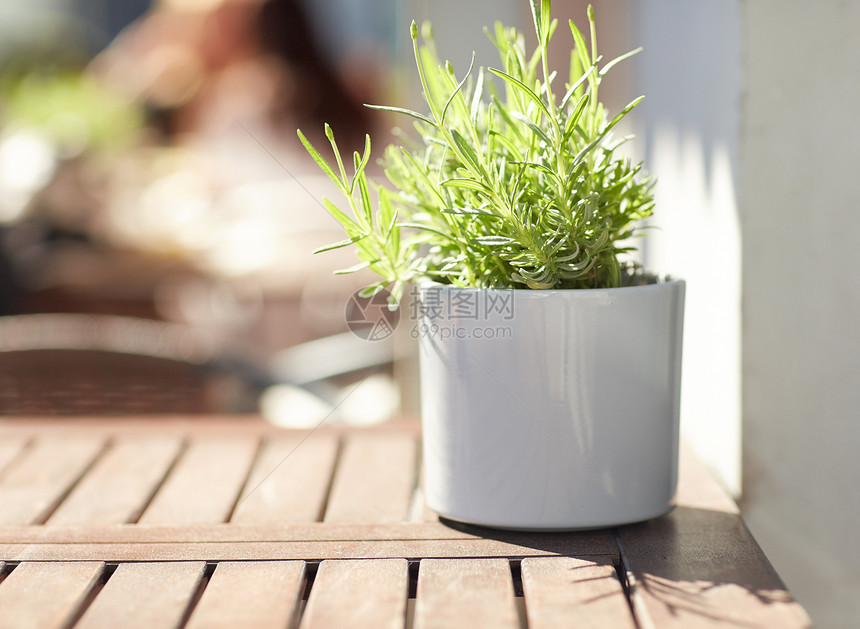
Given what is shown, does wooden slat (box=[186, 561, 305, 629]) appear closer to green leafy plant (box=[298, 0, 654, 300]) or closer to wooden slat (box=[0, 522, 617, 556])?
wooden slat (box=[0, 522, 617, 556])

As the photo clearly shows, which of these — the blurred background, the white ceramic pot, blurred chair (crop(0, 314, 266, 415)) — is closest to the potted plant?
the white ceramic pot

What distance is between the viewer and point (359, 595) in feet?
1.24

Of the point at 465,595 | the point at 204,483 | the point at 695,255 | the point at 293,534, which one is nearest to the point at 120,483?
the point at 204,483

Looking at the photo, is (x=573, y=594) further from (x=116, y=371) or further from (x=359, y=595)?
(x=116, y=371)

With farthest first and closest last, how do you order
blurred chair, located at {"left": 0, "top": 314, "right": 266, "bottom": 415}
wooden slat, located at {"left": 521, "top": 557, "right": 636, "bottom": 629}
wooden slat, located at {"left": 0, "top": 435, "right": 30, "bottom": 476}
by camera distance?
blurred chair, located at {"left": 0, "top": 314, "right": 266, "bottom": 415}, wooden slat, located at {"left": 0, "top": 435, "right": 30, "bottom": 476}, wooden slat, located at {"left": 521, "top": 557, "right": 636, "bottom": 629}

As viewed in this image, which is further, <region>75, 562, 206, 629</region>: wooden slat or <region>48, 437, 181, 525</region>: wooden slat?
<region>48, 437, 181, 525</region>: wooden slat

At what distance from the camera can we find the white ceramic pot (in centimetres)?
42

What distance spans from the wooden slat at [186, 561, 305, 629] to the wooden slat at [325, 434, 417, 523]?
8 cm

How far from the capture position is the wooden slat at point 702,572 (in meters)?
0.35

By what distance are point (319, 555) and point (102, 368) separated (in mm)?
665

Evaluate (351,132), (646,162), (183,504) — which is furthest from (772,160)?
(351,132)

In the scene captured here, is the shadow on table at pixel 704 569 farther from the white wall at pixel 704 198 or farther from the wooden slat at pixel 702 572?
the white wall at pixel 704 198

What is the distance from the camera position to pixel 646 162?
86cm

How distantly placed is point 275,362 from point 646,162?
4.39ft
